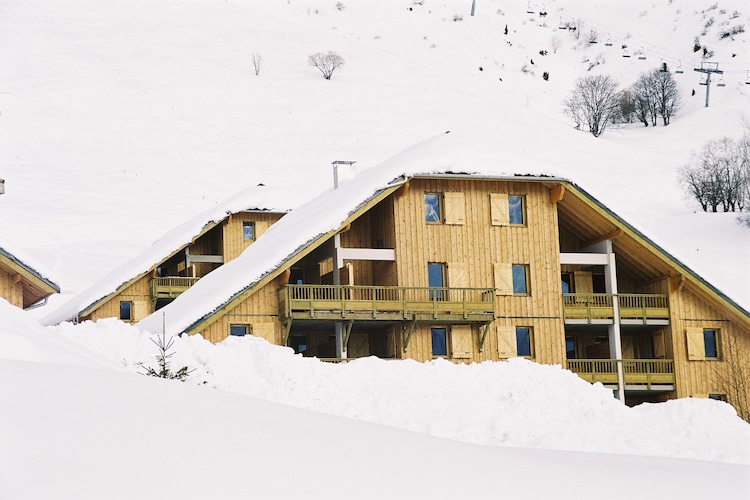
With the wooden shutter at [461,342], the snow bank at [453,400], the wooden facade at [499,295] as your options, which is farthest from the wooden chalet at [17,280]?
the wooden shutter at [461,342]

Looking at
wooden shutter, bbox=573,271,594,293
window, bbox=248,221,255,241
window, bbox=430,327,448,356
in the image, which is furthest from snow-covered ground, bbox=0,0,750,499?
window, bbox=430,327,448,356

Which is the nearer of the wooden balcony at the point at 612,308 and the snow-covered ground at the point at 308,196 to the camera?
the snow-covered ground at the point at 308,196

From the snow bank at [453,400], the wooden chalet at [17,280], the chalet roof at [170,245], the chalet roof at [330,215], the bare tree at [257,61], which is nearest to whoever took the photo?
the snow bank at [453,400]

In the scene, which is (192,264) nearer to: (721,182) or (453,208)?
(453,208)

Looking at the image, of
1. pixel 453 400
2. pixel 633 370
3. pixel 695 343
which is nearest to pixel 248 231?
pixel 633 370

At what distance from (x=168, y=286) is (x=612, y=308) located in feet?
57.0

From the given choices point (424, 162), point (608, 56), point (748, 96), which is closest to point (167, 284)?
point (424, 162)

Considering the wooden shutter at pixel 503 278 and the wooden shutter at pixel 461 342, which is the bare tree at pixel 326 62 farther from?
the wooden shutter at pixel 461 342

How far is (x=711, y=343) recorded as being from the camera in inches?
1446

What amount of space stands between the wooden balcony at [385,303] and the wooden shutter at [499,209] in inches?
91.0

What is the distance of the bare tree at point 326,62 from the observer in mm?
108625

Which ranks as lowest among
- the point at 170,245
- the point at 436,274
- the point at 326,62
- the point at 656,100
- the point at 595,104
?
the point at 436,274

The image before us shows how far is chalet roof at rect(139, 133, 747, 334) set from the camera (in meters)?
31.3

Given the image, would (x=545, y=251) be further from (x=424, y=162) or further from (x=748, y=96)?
(x=748, y=96)
